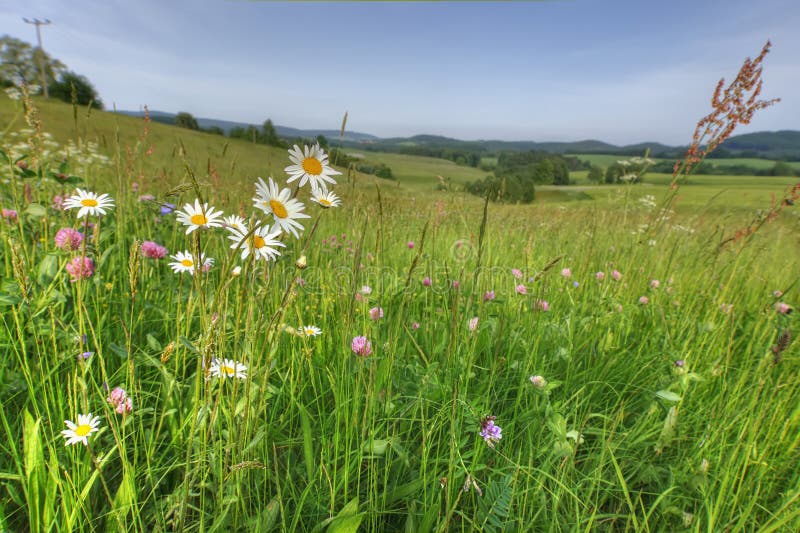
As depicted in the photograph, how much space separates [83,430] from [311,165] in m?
0.88

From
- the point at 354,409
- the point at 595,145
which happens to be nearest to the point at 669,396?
the point at 354,409

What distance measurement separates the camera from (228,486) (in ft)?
2.96

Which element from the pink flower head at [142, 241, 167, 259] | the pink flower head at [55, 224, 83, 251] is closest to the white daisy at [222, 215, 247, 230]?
the pink flower head at [55, 224, 83, 251]

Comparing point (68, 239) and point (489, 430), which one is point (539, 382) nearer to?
point (489, 430)

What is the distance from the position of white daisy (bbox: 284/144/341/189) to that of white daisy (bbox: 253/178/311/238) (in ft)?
0.29

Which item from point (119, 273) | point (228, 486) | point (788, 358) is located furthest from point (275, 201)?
point (788, 358)

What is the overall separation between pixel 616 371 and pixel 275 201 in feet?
5.70

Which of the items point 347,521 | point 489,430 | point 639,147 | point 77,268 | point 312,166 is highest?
point 639,147

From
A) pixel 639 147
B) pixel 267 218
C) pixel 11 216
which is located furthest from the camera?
pixel 639 147

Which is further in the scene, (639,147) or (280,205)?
(639,147)

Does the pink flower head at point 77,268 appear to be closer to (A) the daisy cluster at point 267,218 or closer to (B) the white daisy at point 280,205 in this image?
(A) the daisy cluster at point 267,218

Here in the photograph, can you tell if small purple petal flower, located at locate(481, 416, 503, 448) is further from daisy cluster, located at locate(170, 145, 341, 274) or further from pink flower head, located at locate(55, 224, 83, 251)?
pink flower head, located at locate(55, 224, 83, 251)

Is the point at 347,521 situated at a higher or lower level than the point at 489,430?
lower

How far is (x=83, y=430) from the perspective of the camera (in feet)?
2.85
